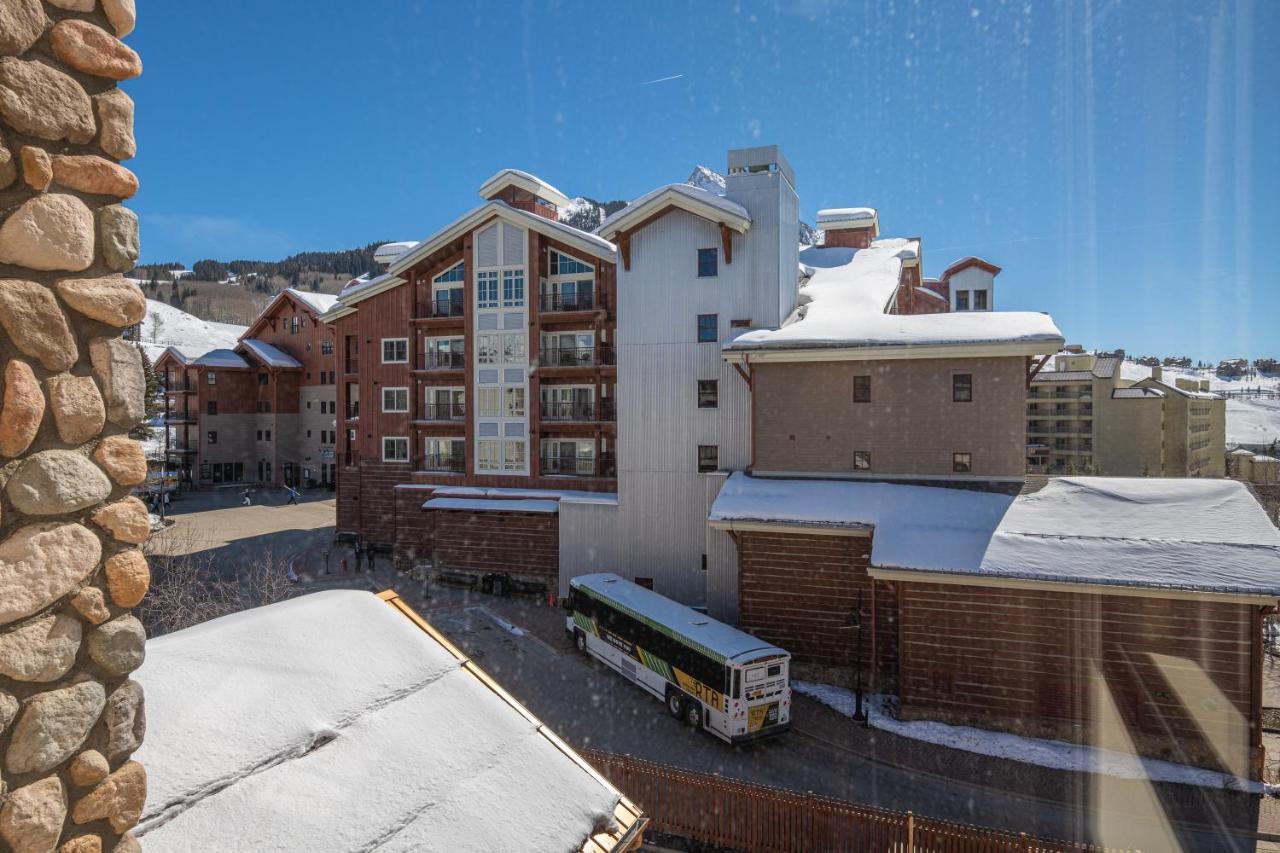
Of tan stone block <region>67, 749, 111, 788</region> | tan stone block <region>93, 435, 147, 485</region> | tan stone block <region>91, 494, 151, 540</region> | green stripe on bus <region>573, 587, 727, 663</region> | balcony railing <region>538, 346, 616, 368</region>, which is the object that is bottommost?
green stripe on bus <region>573, 587, 727, 663</region>

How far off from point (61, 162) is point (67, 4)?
0.60 metres

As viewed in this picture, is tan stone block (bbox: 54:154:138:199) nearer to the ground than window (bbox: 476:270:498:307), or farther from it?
nearer to the ground

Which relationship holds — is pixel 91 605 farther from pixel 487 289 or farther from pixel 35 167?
pixel 487 289

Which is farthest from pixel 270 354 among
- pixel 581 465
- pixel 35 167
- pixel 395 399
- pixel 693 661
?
pixel 35 167

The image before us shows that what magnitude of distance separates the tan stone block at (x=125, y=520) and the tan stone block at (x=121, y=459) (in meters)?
0.09

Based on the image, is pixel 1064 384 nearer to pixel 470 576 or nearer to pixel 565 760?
pixel 470 576

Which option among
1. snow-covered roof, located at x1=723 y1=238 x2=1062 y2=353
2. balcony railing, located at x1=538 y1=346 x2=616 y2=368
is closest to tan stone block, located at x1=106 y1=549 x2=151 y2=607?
snow-covered roof, located at x1=723 y1=238 x2=1062 y2=353

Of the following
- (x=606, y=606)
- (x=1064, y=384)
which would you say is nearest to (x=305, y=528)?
(x=606, y=606)

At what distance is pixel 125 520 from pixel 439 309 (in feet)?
107

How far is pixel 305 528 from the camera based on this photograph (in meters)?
44.3

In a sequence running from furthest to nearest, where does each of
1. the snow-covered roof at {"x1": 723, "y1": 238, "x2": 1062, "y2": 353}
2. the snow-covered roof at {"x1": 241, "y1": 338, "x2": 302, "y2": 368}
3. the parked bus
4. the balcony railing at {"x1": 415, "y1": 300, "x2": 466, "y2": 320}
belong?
1. the snow-covered roof at {"x1": 241, "y1": 338, "x2": 302, "y2": 368}
2. the balcony railing at {"x1": 415, "y1": 300, "x2": 466, "y2": 320}
3. the snow-covered roof at {"x1": 723, "y1": 238, "x2": 1062, "y2": 353}
4. the parked bus

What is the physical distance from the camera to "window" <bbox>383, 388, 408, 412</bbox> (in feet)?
118

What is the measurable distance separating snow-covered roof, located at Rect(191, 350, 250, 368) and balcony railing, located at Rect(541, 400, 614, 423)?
1613 inches

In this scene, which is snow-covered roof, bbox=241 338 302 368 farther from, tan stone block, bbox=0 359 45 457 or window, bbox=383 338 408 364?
tan stone block, bbox=0 359 45 457
